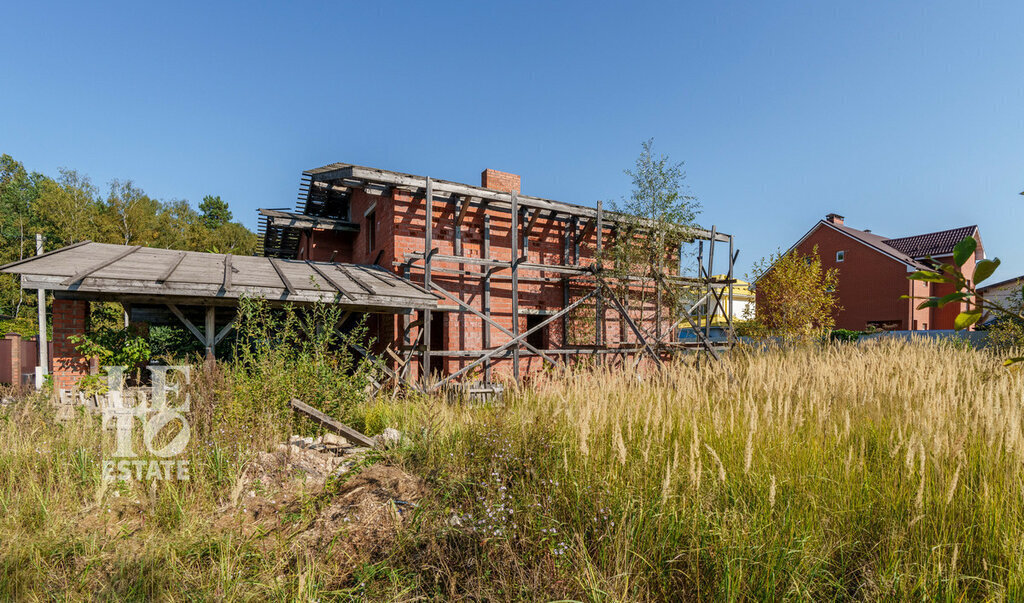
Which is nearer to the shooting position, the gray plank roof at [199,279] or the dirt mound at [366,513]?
the dirt mound at [366,513]

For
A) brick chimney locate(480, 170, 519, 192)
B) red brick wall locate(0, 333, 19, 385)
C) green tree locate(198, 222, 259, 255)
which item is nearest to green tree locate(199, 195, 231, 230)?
→ green tree locate(198, 222, 259, 255)

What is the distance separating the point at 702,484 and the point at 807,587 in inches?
25.8

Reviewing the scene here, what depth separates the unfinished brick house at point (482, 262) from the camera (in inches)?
413

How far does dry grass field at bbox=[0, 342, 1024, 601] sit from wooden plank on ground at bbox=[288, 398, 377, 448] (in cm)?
55

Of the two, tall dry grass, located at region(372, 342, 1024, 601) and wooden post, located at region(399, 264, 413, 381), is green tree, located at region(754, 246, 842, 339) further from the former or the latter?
tall dry grass, located at region(372, 342, 1024, 601)

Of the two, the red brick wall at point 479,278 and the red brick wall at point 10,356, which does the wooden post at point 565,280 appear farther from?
the red brick wall at point 10,356

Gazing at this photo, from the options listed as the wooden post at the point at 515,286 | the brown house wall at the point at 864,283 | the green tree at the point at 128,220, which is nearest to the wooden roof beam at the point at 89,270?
the wooden post at the point at 515,286

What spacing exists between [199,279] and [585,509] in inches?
299

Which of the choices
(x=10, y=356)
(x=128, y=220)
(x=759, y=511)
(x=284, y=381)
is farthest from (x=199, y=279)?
(x=128, y=220)

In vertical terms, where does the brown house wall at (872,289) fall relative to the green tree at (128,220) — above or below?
below

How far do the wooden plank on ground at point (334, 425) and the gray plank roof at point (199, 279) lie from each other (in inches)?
78.2

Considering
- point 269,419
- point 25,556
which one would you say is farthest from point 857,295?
point 25,556

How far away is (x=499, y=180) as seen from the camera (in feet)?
43.3

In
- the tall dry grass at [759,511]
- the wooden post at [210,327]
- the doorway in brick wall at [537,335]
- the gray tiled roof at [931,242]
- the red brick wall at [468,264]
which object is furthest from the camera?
the gray tiled roof at [931,242]
